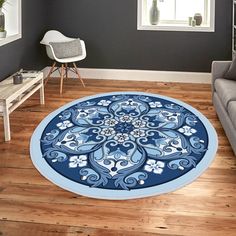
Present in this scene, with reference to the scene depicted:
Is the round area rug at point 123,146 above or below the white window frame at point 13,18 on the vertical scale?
below

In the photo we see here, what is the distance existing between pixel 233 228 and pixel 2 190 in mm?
1628

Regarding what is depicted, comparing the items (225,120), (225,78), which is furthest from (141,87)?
(225,120)

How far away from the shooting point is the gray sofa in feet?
12.0

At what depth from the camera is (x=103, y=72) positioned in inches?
255

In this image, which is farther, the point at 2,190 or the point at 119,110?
the point at 119,110

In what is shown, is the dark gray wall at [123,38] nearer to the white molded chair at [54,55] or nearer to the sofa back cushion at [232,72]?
the white molded chair at [54,55]

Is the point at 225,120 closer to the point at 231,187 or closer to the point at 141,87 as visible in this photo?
the point at 231,187

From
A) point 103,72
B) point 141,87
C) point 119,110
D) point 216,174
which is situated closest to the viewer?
point 216,174

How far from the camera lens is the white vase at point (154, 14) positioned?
6.27 meters

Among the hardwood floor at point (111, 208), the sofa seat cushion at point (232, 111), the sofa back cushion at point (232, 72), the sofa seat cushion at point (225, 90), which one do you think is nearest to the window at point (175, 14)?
the sofa back cushion at point (232, 72)

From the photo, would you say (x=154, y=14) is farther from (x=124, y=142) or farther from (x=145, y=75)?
(x=124, y=142)

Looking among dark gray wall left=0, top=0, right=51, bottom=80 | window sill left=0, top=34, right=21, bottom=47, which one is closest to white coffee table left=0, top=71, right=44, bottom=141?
dark gray wall left=0, top=0, right=51, bottom=80

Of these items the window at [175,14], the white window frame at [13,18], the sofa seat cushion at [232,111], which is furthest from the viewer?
the window at [175,14]

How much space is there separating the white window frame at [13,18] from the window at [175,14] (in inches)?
69.4
